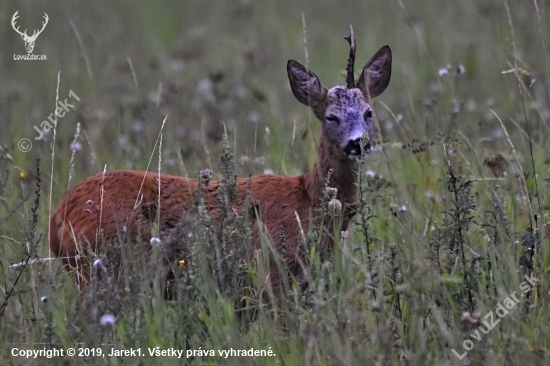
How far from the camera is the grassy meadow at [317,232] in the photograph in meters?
3.99

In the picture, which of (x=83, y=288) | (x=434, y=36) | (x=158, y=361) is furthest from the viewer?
(x=434, y=36)

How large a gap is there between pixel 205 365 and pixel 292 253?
1.34 metres

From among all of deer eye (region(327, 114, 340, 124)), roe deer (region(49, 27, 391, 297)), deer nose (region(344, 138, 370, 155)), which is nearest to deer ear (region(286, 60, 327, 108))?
roe deer (region(49, 27, 391, 297))

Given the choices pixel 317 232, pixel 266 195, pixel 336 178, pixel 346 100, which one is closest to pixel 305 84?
pixel 346 100

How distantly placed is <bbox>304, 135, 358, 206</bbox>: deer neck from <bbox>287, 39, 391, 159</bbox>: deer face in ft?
0.17

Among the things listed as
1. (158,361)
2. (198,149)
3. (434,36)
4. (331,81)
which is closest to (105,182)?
(158,361)

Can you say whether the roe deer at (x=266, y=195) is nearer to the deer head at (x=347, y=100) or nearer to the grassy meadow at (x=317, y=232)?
the deer head at (x=347, y=100)

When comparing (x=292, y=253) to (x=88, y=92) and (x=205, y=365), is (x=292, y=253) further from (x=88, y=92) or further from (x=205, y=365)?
(x=88, y=92)

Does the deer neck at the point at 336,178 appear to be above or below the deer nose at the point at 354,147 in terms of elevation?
below

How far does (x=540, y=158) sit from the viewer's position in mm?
6523

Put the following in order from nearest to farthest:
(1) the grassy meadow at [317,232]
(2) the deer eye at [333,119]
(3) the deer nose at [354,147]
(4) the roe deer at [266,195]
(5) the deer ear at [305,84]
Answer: (1) the grassy meadow at [317,232] → (4) the roe deer at [266,195] → (3) the deer nose at [354,147] → (2) the deer eye at [333,119] → (5) the deer ear at [305,84]

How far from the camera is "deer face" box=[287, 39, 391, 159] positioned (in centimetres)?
549

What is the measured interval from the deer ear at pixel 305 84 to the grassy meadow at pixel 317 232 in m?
0.17

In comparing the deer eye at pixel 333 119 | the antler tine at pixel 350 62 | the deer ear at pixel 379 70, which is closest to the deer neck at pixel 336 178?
the deer eye at pixel 333 119
